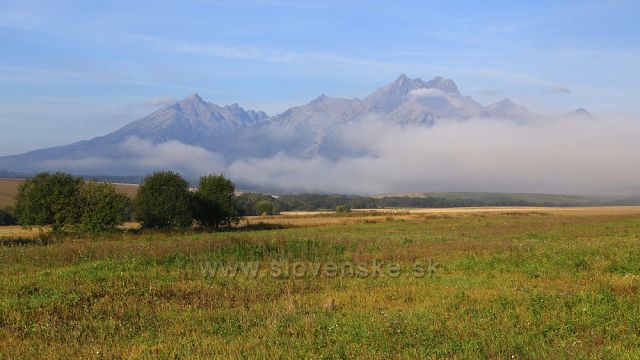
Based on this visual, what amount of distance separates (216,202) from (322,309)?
53.8m

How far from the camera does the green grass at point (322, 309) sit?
9734mm

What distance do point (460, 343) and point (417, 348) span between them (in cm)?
83

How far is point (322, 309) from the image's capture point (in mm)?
13031

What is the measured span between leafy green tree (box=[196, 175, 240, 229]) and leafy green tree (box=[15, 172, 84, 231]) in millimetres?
14702

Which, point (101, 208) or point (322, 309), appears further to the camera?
point (101, 208)

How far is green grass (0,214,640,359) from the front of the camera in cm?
973

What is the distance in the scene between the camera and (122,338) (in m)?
10.8

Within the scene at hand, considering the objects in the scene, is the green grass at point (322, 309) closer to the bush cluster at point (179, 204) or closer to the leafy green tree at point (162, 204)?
the leafy green tree at point (162, 204)

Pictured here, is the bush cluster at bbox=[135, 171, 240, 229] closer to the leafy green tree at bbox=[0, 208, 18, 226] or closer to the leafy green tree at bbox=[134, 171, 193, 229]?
the leafy green tree at bbox=[134, 171, 193, 229]

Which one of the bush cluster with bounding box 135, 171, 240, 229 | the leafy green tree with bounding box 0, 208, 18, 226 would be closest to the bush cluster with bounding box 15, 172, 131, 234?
the bush cluster with bounding box 135, 171, 240, 229

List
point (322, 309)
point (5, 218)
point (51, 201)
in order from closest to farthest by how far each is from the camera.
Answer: point (322, 309)
point (51, 201)
point (5, 218)

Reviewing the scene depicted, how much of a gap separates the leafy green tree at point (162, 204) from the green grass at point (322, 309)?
35372 millimetres

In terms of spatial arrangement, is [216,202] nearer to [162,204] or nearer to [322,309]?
Answer: [162,204]

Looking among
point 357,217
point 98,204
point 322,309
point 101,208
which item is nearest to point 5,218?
point 98,204
